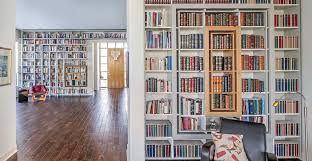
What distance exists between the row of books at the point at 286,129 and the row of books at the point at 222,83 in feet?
3.07

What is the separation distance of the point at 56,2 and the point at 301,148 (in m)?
6.79

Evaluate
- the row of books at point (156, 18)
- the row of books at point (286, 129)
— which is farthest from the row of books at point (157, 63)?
the row of books at point (286, 129)

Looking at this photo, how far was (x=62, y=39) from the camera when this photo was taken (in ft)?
43.8

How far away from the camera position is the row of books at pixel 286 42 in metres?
4.44

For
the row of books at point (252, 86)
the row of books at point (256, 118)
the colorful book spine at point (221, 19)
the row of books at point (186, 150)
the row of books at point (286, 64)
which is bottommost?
the row of books at point (186, 150)

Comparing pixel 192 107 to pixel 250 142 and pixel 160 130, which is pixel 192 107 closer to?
pixel 160 130

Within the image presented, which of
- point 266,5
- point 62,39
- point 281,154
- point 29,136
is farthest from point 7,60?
point 62,39

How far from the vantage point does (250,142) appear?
128 inches

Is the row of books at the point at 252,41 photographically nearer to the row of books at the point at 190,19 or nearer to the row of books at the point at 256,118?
the row of books at the point at 190,19

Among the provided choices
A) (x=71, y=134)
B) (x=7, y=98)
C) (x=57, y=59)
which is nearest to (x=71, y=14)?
(x=57, y=59)

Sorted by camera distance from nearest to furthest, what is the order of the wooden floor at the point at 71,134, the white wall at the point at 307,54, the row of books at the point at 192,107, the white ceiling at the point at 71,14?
the white wall at the point at 307,54, the row of books at the point at 192,107, the wooden floor at the point at 71,134, the white ceiling at the point at 71,14

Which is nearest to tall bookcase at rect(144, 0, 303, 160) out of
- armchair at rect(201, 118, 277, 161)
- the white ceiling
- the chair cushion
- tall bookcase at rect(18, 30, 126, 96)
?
armchair at rect(201, 118, 277, 161)

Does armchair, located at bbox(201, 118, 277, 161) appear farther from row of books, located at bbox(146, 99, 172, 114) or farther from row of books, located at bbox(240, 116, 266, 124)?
row of books, located at bbox(146, 99, 172, 114)

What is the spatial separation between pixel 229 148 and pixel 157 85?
1.57 metres
